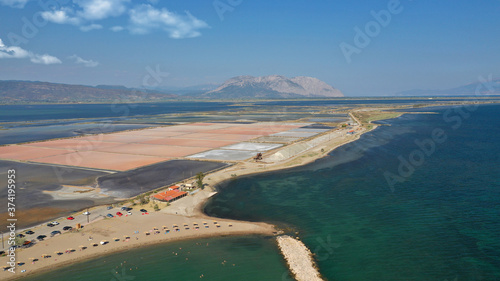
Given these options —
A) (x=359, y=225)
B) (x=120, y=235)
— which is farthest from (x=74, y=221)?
(x=359, y=225)

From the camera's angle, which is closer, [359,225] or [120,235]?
[120,235]

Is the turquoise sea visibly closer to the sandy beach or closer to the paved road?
the sandy beach

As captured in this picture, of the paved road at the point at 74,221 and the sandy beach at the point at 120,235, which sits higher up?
the paved road at the point at 74,221

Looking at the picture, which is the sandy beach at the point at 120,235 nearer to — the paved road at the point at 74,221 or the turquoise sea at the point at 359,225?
the paved road at the point at 74,221

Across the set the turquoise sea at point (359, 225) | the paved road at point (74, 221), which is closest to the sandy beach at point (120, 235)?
the paved road at point (74, 221)

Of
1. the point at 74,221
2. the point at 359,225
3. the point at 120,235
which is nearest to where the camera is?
the point at 120,235

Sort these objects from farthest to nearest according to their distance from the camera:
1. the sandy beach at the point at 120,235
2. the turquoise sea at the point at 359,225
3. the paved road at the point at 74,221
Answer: the paved road at the point at 74,221, the sandy beach at the point at 120,235, the turquoise sea at the point at 359,225

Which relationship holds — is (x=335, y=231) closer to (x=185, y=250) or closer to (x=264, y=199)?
(x=264, y=199)

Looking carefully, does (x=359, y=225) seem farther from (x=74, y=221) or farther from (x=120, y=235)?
(x=74, y=221)
